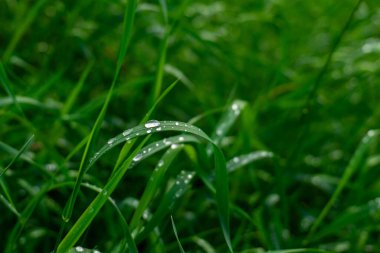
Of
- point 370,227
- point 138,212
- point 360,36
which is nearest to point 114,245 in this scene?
point 138,212

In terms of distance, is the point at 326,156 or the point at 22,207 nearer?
the point at 22,207

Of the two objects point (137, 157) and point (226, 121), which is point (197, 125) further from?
point (137, 157)

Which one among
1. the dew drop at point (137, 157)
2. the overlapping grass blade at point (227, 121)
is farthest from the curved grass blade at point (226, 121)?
the dew drop at point (137, 157)

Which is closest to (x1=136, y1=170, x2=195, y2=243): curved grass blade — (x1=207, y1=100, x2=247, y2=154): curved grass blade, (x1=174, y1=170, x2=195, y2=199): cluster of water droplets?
(x1=174, y1=170, x2=195, y2=199): cluster of water droplets

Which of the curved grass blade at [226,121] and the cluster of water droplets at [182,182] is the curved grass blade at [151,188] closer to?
the cluster of water droplets at [182,182]

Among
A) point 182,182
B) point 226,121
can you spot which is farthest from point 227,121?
point 182,182

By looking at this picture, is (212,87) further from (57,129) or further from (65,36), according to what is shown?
(57,129)

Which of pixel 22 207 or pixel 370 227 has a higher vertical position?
pixel 22 207

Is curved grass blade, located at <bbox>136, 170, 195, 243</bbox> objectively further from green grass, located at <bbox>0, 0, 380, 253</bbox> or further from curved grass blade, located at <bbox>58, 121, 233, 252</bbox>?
curved grass blade, located at <bbox>58, 121, 233, 252</bbox>
